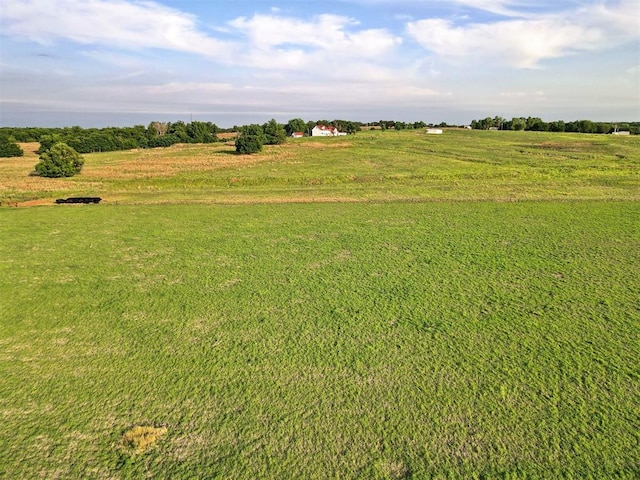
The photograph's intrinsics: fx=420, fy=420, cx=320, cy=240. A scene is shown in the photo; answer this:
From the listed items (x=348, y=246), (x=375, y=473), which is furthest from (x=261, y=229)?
(x=375, y=473)

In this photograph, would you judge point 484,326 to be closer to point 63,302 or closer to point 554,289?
point 554,289

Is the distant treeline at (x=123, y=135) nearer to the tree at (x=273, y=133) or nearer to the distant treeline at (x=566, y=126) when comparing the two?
the tree at (x=273, y=133)

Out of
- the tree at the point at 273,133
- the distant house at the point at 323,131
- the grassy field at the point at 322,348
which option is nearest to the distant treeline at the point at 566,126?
the distant house at the point at 323,131

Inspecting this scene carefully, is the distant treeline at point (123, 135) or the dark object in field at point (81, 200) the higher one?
the distant treeline at point (123, 135)

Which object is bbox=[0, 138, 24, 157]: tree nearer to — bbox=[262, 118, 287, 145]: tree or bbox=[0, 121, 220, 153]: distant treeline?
bbox=[0, 121, 220, 153]: distant treeline

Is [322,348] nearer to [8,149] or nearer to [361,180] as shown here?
[361,180]

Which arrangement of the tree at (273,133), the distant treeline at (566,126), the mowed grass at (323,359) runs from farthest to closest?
the distant treeline at (566,126)
the tree at (273,133)
the mowed grass at (323,359)
